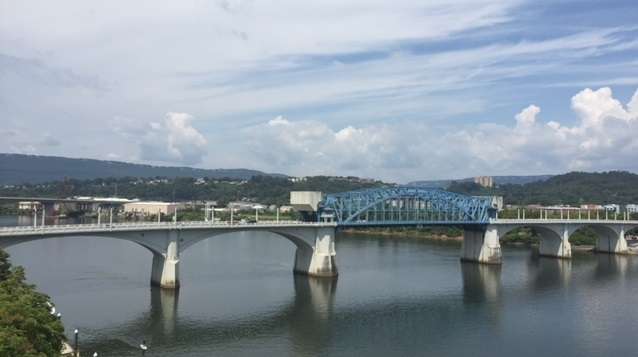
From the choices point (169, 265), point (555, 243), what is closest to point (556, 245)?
point (555, 243)

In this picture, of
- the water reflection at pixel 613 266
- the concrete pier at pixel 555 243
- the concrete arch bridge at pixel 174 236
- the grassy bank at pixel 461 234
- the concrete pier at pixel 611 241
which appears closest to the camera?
the concrete arch bridge at pixel 174 236

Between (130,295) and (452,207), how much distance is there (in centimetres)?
4705

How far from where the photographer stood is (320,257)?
2660 inches

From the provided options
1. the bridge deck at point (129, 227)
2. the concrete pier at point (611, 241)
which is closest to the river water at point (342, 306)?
the bridge deck at point (129, 227)

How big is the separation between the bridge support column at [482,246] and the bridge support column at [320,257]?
24.3 meters

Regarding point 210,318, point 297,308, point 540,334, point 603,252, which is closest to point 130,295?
point 210,318

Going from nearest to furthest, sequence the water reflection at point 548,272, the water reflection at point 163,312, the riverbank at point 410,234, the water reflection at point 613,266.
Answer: the water reflection at point 163,312 < the water reflection at point 548,272 < the water reflection at point 613,266 < the riverbank at point 410,234

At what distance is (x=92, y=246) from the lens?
91.0 metres

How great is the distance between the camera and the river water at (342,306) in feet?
138

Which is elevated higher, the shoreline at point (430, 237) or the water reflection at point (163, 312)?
the shoreline at point (430, 237)

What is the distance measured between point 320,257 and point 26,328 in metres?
43.7

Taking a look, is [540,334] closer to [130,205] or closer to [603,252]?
[603,252]

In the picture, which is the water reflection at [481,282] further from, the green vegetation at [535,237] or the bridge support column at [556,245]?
the green vegetation at [535,237]

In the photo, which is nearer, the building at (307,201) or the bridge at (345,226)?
the bridge at (345,226)
